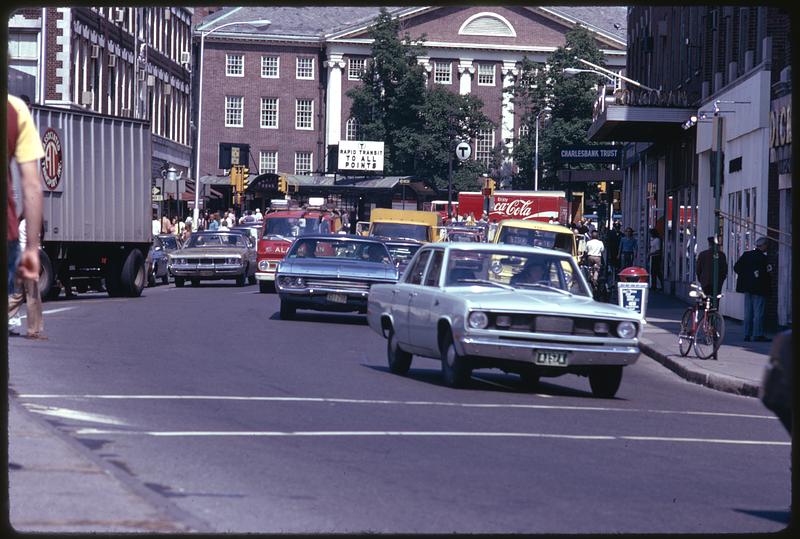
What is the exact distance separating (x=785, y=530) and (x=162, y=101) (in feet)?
242

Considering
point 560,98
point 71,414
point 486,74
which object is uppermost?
point 486,74

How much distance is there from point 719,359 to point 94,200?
13936 mm

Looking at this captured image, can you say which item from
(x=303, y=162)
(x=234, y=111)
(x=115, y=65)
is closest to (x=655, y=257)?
(x=115, y=65)

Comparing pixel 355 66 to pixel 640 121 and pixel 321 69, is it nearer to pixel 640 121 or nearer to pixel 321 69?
pixel 321 69

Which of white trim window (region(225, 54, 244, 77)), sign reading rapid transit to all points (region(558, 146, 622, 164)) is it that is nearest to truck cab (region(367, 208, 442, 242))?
sign reading rapid transit to all points (region(558, 146, 622, 164))

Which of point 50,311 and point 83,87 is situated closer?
point 50,311

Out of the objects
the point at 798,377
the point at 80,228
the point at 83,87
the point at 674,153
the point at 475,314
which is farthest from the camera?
the point at 83,87

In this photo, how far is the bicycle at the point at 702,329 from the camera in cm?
2289

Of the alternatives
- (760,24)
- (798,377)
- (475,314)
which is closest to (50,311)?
(475,314)

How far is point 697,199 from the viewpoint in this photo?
41594 mm

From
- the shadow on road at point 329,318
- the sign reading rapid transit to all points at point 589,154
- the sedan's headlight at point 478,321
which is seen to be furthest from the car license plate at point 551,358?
the sign reading rapid transit to all points at point 589,154

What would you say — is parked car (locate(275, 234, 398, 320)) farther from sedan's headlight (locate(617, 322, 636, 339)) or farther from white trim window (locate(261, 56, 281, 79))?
white trim window (locate(261, 56, 281, 79))

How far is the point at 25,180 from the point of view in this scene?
6.97 metres

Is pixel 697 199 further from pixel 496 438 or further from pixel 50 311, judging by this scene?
pixel 496 438
